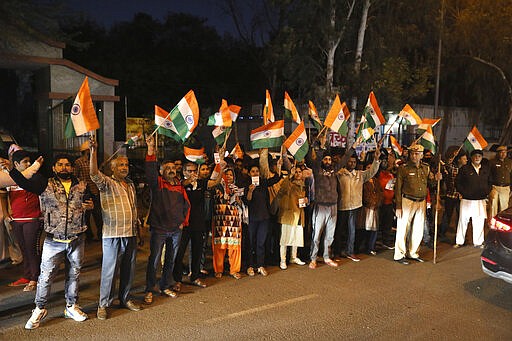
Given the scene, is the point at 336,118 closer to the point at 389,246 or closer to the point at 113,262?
the point at 389,246

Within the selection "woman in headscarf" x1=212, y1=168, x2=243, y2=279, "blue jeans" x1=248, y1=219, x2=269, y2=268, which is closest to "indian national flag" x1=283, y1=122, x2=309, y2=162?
"woman in headscarf" x1=212, y1=168, x2=243, y2=279

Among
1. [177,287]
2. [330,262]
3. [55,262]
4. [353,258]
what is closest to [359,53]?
[353,258]

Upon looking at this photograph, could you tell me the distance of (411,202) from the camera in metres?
8.29

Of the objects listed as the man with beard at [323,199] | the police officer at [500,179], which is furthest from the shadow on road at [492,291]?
the police officer at [500,179]

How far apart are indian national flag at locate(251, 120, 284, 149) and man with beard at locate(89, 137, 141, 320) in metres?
2.27

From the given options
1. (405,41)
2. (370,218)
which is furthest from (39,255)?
(405,41)

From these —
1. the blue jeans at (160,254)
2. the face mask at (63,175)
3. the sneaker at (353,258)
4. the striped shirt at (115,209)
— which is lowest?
the sneaker at (353,258)

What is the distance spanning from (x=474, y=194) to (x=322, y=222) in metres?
3.31

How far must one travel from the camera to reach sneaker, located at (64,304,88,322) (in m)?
5.50

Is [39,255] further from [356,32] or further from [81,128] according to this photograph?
[356,32]

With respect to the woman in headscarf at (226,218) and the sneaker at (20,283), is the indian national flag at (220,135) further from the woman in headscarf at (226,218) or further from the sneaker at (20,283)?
the sneaker at (20,283)

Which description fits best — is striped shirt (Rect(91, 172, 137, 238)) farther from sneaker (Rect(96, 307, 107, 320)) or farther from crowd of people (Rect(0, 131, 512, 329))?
sneaker (Rect(96, 307, 107, 320))

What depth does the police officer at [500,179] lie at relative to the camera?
32.5ft

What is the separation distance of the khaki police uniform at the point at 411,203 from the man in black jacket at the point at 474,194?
143 cm
